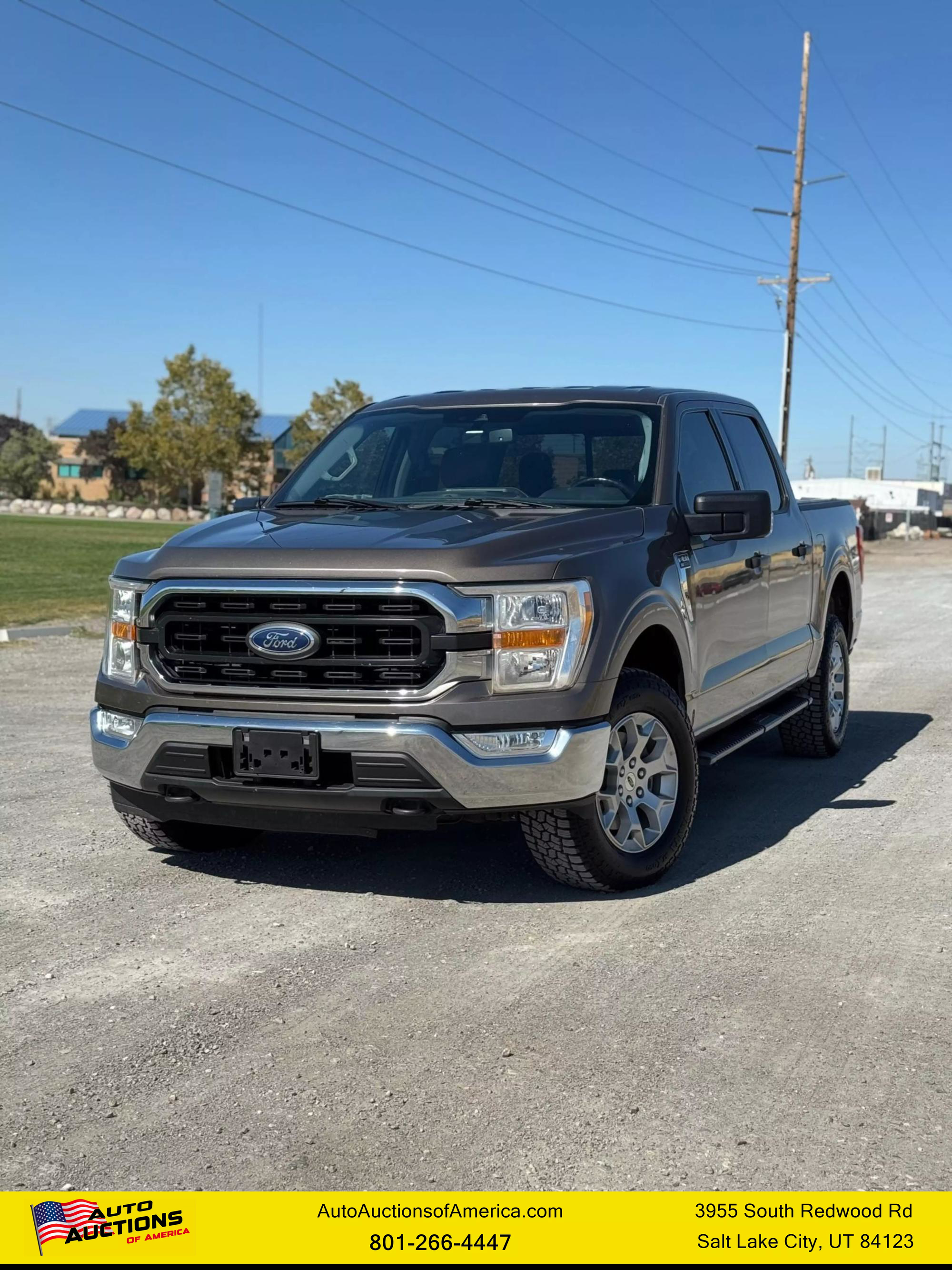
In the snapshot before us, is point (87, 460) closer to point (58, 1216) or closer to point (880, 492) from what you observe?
point (880, 492)

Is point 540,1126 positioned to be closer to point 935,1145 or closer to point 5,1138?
point 935,1145

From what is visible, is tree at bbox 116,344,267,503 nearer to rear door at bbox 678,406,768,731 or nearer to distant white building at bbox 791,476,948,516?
distant white building at bbox 791,476,948,516

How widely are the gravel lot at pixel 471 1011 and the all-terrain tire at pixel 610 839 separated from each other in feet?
0.34

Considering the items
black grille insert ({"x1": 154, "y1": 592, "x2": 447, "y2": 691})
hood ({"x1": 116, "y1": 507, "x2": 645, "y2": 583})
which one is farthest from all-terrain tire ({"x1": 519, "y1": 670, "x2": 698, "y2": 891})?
black grille insert ({"x1": 154, "y1": 592, "x2": 447, "y2": 691})

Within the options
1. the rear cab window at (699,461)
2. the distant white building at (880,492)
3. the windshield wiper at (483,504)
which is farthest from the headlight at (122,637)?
the distant white building at (880,492)

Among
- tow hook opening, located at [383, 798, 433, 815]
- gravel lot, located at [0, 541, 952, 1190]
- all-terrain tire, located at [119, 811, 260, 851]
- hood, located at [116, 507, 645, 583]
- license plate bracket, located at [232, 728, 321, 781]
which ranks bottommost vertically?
gravel lot, located at [0, 541, 952, 1190]

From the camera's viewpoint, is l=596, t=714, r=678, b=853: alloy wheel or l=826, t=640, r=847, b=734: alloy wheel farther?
l=826, t=640, r=847, b=734: alloy wheel

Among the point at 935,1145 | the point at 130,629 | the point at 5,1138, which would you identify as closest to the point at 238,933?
the point at 130,629

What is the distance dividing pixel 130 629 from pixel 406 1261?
3004 millimetres

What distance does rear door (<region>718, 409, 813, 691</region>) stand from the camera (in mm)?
7094

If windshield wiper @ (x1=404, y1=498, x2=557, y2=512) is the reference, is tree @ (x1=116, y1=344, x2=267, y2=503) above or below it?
above

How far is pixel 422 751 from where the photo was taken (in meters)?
4.69

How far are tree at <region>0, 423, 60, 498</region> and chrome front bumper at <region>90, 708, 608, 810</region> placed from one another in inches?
3232

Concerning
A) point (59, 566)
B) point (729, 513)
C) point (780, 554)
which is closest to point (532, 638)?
point (729, 513)
